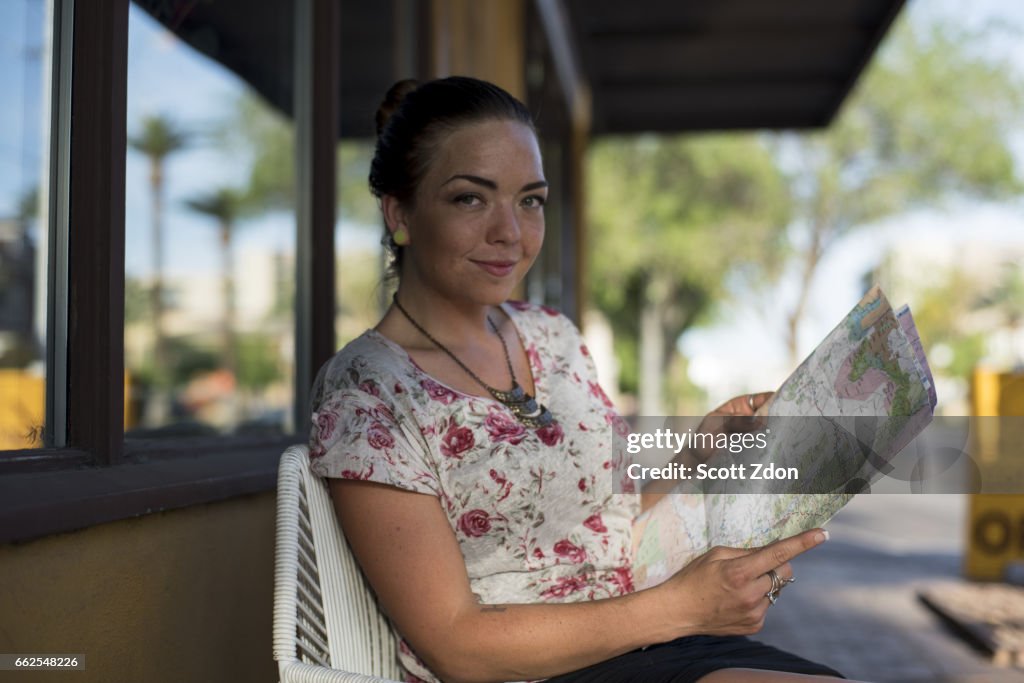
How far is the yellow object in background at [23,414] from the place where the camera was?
161cm

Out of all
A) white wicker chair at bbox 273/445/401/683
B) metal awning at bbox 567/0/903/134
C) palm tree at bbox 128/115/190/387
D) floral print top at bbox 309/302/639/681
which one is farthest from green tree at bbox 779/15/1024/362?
white wicker chair at bbox 273/445/401/683

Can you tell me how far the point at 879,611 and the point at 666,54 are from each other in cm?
505

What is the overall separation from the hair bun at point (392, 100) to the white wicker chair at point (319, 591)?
2.26 ft

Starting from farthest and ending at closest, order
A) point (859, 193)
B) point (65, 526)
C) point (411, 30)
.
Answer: point (859, 193) < point (411, 30) < point (65, 526)

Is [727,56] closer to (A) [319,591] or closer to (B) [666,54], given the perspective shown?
(B) [666,54]

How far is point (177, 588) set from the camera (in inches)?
69.8

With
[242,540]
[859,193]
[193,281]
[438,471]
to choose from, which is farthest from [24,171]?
[859,193]

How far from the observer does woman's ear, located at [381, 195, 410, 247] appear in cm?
201

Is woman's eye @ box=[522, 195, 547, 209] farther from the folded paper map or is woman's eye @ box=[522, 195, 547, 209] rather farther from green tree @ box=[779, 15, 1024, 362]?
green tree @ box=[779, 15, 1024, 362]

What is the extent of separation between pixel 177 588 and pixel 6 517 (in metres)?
0.53

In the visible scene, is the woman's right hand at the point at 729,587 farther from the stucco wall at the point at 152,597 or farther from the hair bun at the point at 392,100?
the hair bun at the point at 392,100

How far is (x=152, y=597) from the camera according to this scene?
168 cm

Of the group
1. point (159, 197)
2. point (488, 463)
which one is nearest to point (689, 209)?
point (159, 197)

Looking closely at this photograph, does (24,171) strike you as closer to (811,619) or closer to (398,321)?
(398,321)
